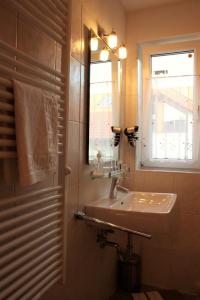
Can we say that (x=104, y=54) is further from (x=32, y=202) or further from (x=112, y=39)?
(x=32, y=202)

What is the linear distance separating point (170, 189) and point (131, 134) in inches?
23.0

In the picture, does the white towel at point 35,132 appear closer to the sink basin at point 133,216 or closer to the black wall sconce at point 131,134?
the sink basin at point 133,216

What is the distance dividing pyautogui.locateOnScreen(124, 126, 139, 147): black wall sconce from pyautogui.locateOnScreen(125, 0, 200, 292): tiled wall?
0.08 meters

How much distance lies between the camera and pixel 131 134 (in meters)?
2.35

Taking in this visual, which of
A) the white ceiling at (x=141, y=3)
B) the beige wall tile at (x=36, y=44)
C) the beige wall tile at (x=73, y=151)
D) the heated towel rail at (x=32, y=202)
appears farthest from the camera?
the white ceiling at (x=141, y=3)

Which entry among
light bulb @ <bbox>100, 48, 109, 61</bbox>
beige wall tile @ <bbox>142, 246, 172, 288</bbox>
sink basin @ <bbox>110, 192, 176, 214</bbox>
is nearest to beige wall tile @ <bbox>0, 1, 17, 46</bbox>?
light bulb @ <bbox>100, 48, 109, 61</bbox>

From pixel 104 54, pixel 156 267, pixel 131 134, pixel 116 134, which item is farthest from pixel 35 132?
pixel 156 267

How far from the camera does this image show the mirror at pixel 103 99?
1.79m

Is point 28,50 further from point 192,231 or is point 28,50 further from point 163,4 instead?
point 192,231

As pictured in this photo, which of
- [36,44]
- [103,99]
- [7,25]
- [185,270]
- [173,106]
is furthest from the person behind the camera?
[173,106]

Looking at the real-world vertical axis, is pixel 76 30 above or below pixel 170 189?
above

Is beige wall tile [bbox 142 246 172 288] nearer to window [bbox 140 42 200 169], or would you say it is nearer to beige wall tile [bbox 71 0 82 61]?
window [bbox 140 42 200 169]

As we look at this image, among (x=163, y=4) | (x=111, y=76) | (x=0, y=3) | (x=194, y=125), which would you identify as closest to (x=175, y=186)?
(x=194, y=125)

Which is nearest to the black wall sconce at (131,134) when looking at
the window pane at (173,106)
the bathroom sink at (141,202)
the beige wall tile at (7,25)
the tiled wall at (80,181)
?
the window pane at (173,106)
